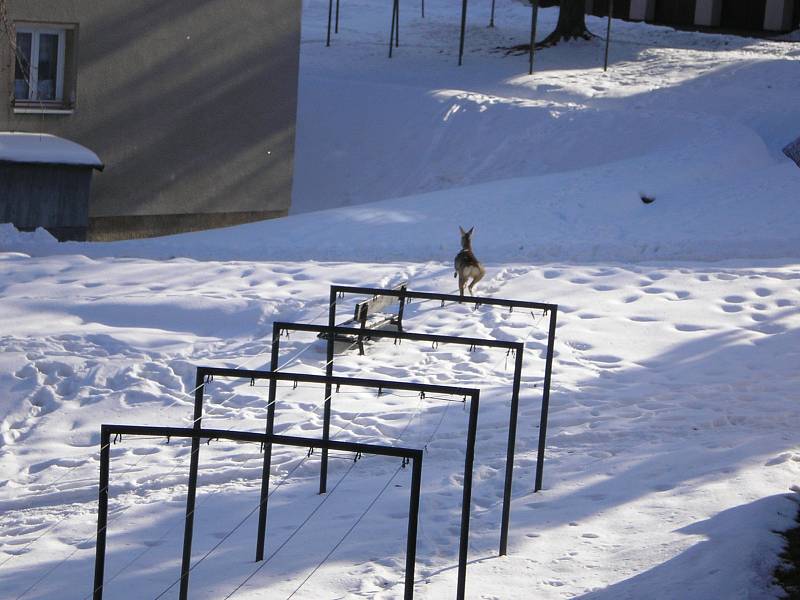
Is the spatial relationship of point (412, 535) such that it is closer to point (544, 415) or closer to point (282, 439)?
point (282, 439)

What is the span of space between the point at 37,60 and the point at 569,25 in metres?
13.9

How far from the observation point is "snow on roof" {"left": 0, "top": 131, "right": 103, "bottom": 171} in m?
14.6

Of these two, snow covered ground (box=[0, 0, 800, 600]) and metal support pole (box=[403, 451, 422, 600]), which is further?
snow covered ground (box=[0, 0, 800, 600])

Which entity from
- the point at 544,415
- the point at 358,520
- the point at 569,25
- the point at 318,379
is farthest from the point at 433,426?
the point at 569,25

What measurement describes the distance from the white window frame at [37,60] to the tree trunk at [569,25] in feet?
42.4

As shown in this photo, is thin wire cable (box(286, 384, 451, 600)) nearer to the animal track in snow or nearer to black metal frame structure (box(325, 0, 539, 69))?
the animal track in snow

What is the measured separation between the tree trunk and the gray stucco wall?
30.0 feet

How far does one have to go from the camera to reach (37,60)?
52.1 feet

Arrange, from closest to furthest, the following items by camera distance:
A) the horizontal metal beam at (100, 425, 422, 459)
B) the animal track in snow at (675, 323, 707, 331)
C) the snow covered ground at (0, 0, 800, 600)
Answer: the horizontal metal beam at (100, 425, 422, 459)
the snow covered ground at (0, 0, 800, 600)
the animal track in snow at (675, 323, 707, 331)

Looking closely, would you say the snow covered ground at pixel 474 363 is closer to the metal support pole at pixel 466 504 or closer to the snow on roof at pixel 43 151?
the metal support pole at pixel 466 504

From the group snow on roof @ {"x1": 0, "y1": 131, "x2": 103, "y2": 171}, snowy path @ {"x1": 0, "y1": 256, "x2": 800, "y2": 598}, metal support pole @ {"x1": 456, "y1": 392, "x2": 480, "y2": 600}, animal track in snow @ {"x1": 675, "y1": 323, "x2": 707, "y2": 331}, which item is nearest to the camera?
metal support pole @ {"x1": 456, "y1": 392, "x2": 480, "y2": 600}

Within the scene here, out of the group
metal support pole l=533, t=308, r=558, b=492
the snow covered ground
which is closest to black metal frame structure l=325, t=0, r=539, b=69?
the snow covered ground

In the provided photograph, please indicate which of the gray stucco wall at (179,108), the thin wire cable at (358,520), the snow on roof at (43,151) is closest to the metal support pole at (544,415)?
the thin wire cable at (358,520)

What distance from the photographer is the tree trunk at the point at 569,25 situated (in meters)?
26.2
